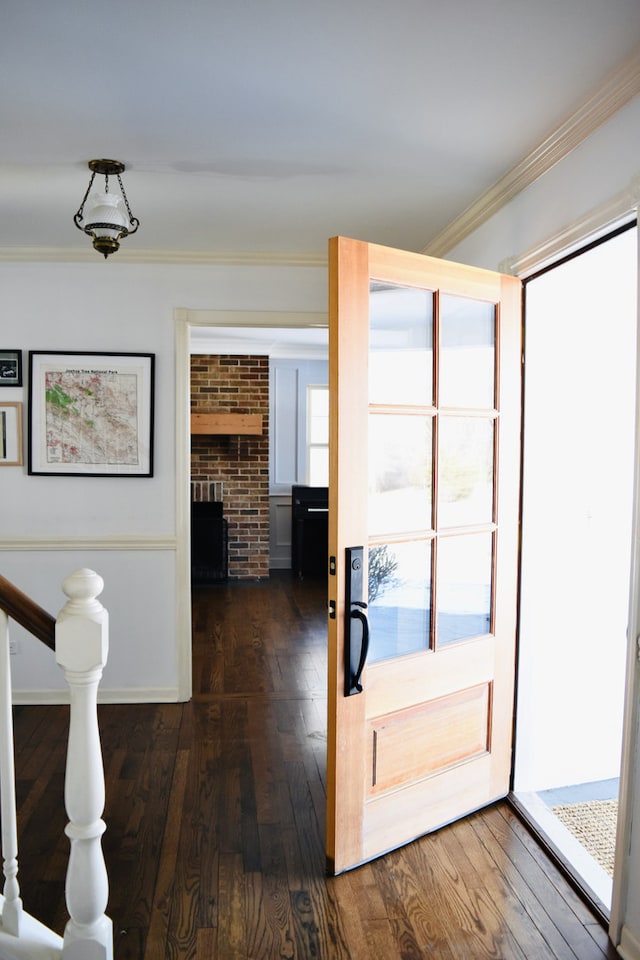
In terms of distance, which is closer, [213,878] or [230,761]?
[213,878]

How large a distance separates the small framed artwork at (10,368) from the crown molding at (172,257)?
51cm

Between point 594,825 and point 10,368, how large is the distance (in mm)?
3611

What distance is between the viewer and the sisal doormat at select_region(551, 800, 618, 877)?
2699 mm

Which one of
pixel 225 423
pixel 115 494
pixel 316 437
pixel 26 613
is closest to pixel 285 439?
pixel 316 437

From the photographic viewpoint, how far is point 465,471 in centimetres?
276

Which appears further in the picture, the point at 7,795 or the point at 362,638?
the point at 362,638

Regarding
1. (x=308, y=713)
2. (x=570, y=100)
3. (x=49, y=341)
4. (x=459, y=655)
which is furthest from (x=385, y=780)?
(x=49, y=341)

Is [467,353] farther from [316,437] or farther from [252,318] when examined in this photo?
[316,437]

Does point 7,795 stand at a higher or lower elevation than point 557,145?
lower

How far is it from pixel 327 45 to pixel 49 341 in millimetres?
2701

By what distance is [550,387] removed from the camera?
9.69 ft

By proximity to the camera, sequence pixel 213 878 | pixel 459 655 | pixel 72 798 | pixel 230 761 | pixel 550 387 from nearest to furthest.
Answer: pixel 72 798 → pixel 213 878 → pixel 459 655 → pixel 550 387 → pixel 230 761

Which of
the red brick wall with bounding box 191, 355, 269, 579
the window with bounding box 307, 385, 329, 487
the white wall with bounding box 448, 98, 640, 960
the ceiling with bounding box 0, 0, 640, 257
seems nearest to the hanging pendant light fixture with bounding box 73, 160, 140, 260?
the ceiling with bounding box 0, 0, 640, 257

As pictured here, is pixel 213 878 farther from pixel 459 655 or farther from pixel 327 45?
pixel 327 45
